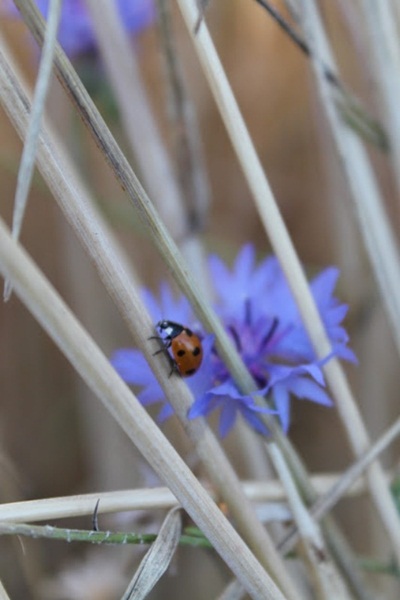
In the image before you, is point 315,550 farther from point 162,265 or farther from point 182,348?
point 162,265

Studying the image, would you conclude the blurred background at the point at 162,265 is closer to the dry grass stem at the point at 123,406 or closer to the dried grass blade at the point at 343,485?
the dried grass blade at the point at 343,485

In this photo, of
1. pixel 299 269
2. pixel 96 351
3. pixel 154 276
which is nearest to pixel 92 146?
pixel 154 276

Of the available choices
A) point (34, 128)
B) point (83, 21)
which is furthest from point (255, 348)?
point (83, 21)

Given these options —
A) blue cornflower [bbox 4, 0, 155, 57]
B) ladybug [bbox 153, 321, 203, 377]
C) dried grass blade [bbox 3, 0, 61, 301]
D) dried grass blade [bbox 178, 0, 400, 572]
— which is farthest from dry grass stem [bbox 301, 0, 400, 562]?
blue cornflower [bbox 4, 0, 155, 57]

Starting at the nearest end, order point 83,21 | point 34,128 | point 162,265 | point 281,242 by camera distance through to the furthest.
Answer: point 34,128
point 281,242
point 83,21
point 162,265

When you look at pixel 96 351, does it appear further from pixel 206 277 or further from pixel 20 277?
pixel 206 277

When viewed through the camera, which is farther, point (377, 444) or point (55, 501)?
point (377, 444)

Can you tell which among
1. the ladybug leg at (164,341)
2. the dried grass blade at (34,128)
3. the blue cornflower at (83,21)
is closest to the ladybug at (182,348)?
the ladybug leg at (164,341)
